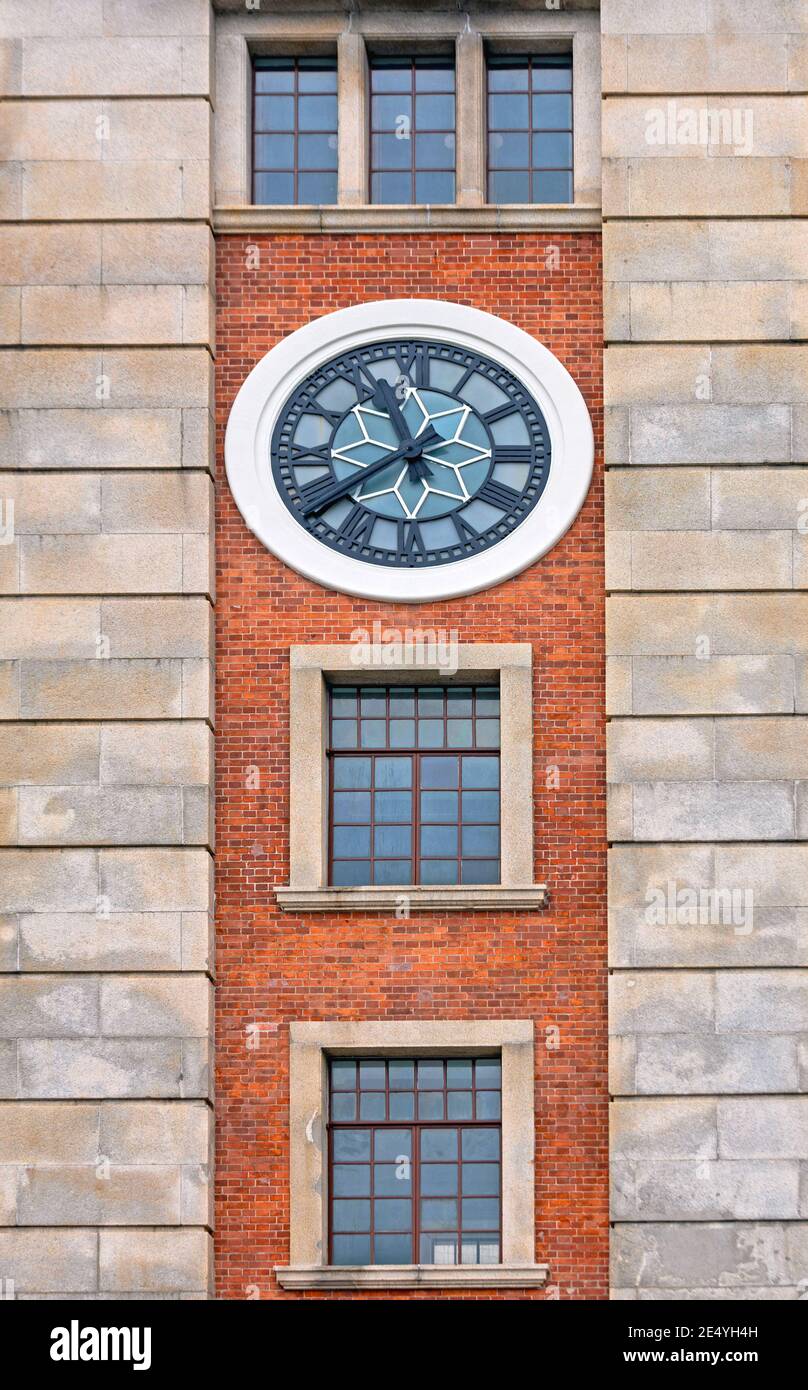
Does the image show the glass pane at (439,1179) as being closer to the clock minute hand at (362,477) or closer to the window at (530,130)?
the clock minute hand at (362,477)

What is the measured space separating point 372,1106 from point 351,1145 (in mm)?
495

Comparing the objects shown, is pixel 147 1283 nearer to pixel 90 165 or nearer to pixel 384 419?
pixel 384 419

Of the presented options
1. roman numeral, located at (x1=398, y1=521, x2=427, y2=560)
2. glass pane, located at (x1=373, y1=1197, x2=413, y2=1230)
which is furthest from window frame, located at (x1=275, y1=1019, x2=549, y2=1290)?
roman numeral, located at (x1=398, y1=521, x2=427, y2=560)

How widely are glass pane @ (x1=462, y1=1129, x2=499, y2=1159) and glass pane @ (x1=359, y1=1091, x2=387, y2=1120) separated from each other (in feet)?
3.09

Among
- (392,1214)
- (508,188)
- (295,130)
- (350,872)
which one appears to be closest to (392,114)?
(295,130)

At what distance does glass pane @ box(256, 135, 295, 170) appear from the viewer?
136ft

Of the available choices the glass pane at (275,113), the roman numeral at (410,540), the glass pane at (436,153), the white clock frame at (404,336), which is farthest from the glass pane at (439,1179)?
the glass pane at (275,113)

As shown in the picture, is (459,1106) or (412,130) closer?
(459,1106)

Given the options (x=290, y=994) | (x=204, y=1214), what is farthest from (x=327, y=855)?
(x=204, y=1214)

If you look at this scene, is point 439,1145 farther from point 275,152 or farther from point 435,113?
point 435,113

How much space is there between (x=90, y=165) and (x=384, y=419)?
4.57 m

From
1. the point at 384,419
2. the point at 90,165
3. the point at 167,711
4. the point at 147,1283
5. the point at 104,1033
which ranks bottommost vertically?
the point at 147,1283

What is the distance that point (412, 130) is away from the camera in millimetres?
41531

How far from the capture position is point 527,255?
134ft
